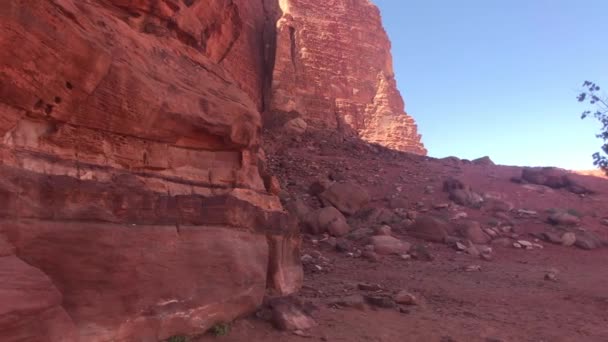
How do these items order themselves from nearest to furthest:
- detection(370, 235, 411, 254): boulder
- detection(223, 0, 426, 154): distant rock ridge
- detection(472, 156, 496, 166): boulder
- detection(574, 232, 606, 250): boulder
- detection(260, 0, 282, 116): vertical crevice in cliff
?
detection(370, 235, 411, 254): boulder → detection(574, 232, 606, 250): boulder → detection(223, 0, 426, 154): distant rock ridge → detection(260, 0, 282, 116): vertical crevice in cliff → detection(472, 156, 496, 166): boulder

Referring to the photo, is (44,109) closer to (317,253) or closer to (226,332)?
(226,332)

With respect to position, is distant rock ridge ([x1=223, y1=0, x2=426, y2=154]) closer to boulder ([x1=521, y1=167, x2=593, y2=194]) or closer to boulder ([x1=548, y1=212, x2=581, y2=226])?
boulder ([x1=521, y1=167, x2=593, y2=194])

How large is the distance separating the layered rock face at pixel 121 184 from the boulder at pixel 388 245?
6252 mm

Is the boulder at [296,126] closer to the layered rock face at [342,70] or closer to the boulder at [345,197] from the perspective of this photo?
the layered rock face at [342,70]

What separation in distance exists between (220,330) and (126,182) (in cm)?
191

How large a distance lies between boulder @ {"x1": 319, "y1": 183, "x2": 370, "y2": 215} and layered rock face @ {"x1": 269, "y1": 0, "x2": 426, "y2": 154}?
11394mm

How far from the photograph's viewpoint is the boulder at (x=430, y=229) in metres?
14.2

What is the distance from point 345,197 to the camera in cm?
1675

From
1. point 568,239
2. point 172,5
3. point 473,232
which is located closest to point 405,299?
point 172,5

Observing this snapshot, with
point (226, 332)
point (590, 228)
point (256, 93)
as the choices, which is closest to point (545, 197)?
point (590, 228)

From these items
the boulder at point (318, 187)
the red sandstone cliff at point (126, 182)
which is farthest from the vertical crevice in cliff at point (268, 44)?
the red sandstone cliff at point (126, 182)

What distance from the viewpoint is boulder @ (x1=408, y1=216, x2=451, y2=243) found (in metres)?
14.2

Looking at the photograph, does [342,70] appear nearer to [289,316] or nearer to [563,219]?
[563,219]

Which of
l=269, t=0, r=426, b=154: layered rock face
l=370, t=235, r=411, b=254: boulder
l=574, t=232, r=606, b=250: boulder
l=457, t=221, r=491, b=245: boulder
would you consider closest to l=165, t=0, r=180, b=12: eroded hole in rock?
l=370, t=235, r=411, b=254: boulder
